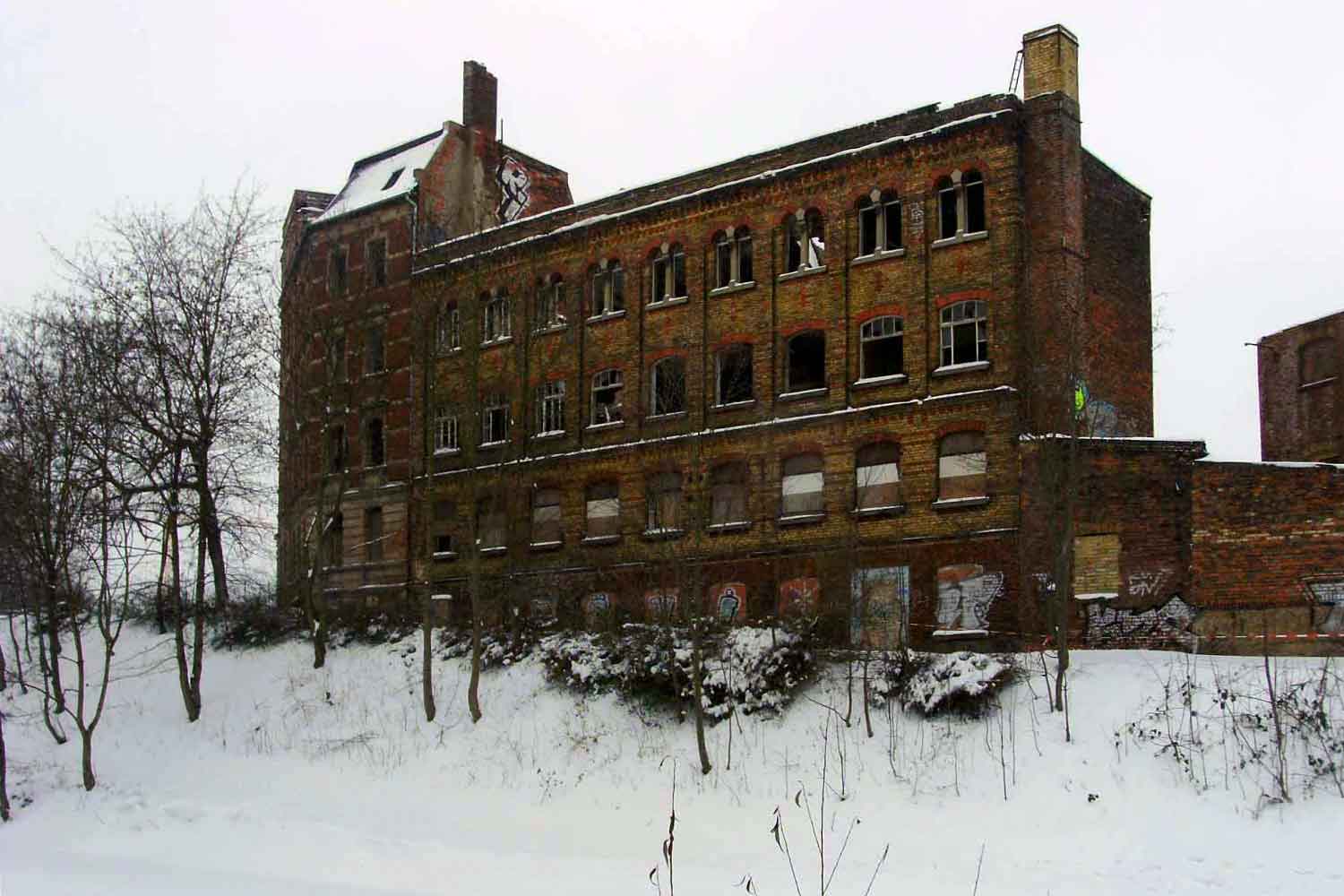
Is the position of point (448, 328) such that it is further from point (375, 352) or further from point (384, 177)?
point (384, 177)

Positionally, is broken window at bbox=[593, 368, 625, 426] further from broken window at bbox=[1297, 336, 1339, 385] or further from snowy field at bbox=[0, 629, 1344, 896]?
broken window at bbox=[1297, 336, 1339, 385]

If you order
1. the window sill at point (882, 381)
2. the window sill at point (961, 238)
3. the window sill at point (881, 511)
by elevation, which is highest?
the window sill at point (961, 238)

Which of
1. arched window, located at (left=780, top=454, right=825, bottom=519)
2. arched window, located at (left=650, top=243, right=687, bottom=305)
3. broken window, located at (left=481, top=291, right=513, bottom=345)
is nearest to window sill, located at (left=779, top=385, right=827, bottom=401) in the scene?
arched window, located at (left=780, top=454, right=825, bottom=519)

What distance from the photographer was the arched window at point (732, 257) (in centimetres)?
3591

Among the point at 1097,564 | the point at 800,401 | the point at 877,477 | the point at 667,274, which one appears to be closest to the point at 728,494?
the point at 800,401

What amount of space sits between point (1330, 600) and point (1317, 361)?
47.4 ft

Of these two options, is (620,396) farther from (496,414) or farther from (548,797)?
(548,797)

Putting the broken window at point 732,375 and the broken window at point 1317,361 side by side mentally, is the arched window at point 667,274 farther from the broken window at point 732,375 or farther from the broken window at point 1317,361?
A: the broken window at point 1317,361

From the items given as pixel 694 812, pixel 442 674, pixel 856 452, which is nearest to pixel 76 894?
pixel 694 812

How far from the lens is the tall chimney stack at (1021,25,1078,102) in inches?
1273

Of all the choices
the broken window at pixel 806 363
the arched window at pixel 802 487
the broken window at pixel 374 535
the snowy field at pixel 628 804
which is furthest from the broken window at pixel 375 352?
the arched window at pixel 802 487

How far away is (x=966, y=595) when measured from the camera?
99.6 feet

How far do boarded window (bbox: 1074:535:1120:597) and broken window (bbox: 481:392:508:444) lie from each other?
17.8 m

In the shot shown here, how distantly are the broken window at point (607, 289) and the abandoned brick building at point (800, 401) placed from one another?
0.26ft
